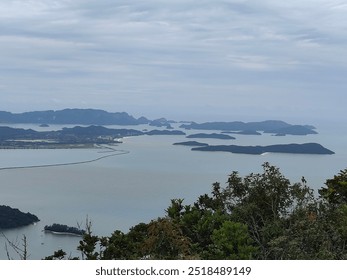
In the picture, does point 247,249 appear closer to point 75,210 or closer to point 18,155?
point 75,210

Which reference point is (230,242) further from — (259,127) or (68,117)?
(68,117)

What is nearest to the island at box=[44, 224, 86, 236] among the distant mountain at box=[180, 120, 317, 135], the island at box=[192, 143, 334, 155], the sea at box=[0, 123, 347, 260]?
the sea at box=[0, 123, 347, 260]

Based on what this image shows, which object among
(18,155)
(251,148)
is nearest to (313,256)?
(251,148)

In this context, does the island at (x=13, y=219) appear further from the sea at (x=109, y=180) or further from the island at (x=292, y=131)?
the island at (x=292, y=131)

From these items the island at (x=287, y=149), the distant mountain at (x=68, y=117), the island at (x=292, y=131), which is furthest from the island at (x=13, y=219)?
the distant mountain at (x=68, y=117)

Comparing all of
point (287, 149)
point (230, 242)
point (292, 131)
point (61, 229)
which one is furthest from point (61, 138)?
point (230, 242)

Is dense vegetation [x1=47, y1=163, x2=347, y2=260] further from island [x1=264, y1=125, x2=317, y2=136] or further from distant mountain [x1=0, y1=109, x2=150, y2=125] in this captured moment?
distant mountain [x1=0, y1=109, x2=150, y2=125]
